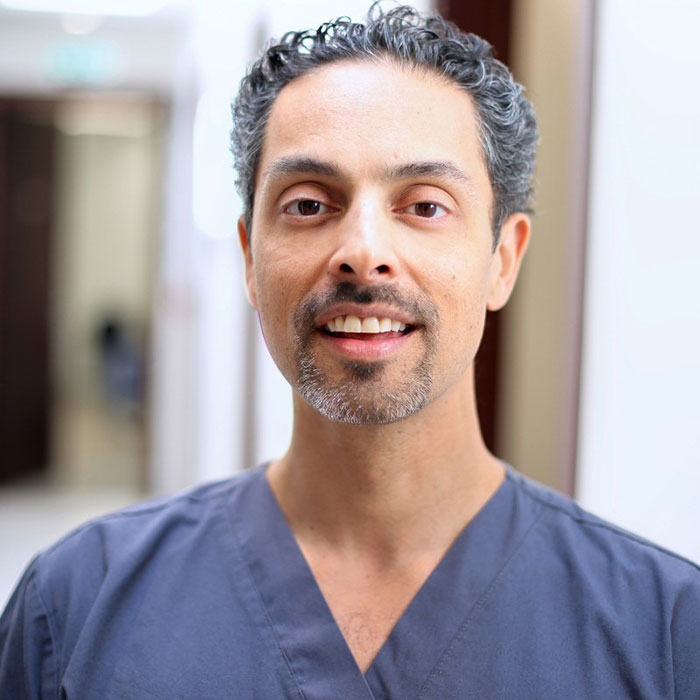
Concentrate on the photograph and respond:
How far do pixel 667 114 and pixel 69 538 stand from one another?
0.95 metres

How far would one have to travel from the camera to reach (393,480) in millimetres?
1004

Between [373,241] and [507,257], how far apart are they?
0.93 ft

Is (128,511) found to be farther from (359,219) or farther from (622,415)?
(622,415)

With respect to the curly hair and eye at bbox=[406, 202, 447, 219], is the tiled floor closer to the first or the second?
the curly hair

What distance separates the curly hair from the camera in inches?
38.9

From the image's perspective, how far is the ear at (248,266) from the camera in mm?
1101

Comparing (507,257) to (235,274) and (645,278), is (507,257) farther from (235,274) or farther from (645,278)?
(235,274)

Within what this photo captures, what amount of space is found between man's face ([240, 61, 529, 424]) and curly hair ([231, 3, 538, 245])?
2cm

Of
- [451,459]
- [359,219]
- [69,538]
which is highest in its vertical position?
[359,219]

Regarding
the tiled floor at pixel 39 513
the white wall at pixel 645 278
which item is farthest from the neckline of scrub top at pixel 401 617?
the tiled floor at pixel 39 513

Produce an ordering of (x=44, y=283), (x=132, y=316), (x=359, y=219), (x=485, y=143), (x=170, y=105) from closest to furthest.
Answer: (x=359, y=219)
(x=485, y=143)
(x=170, y=105)
(x=44, y=283)
(x=132, y=316)

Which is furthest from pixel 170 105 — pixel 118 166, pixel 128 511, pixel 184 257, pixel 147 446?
pixel 118 166

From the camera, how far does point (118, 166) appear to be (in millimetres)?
7906

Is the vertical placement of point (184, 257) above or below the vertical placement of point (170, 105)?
below
